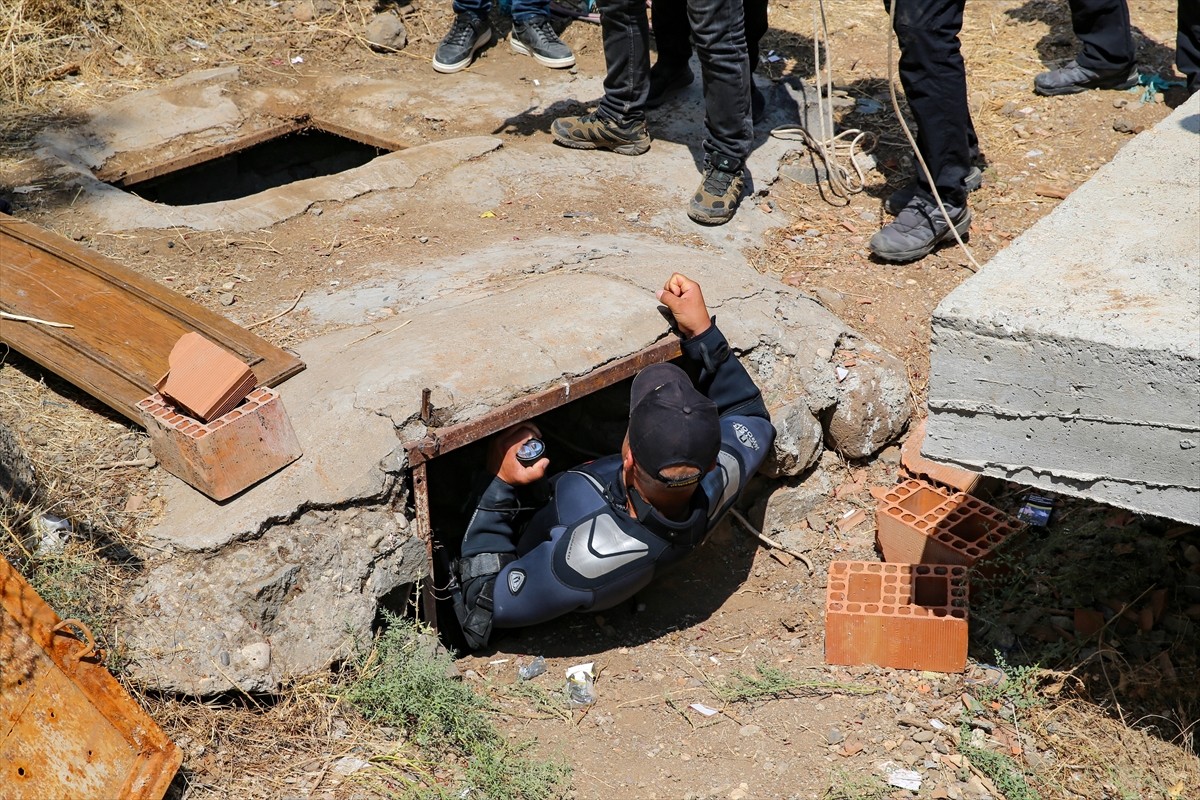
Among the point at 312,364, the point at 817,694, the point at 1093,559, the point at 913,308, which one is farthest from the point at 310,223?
the point at 1093,559

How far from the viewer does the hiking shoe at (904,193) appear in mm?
5020

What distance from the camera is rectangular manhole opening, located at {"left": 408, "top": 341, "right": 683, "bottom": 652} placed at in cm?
332

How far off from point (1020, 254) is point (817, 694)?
1.51 metres

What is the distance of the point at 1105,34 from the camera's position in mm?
5672

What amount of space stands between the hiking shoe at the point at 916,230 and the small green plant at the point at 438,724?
272 centimetres

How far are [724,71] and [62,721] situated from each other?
358 cm

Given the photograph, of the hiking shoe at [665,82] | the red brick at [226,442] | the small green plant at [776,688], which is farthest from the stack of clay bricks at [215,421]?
the hiking shoe at [665,82]

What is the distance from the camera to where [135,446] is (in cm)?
334

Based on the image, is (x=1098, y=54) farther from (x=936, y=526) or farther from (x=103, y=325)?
(x=103, y=325)

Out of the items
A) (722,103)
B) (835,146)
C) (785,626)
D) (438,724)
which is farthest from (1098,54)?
(438,724)

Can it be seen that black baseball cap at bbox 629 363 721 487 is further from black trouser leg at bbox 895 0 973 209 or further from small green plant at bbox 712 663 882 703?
black trouser leg at bbox 895 0 973 209

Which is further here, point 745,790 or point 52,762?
point 745,790

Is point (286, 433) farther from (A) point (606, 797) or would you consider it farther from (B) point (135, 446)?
(A) point (606, 797)

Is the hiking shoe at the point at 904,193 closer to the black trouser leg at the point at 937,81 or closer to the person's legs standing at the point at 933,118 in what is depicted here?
the person's legs standing at the point at 933,118
